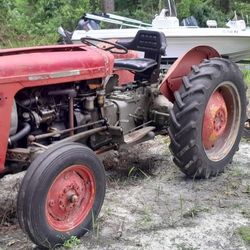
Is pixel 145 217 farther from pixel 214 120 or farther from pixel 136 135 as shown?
pixel 214 120

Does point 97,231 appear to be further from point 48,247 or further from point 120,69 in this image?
point 120,69

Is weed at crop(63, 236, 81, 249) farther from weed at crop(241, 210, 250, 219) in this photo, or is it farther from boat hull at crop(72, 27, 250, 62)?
boat hull at crop(72, 27, 250, 62)

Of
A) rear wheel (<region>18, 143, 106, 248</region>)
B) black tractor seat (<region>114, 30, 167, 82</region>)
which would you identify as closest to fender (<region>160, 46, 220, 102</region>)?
black tractor seat (<region>114, 30, 167, 82</region>)

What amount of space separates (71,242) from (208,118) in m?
1.85

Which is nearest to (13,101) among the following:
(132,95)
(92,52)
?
(92,52)

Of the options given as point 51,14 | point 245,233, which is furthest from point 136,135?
point 51,14

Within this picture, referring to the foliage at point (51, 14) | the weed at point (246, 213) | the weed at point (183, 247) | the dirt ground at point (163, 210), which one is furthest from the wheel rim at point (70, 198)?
the foliage at point (51, 14)

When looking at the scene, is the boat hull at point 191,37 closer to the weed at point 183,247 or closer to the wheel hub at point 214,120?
the wheel hub at point 214,120

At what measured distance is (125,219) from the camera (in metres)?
3.94

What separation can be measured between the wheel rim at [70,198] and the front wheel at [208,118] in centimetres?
114

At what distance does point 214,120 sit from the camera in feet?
16.0

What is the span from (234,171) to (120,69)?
4.74 feet

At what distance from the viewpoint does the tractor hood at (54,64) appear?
3.60 meters

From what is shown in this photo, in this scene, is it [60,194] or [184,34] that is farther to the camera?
[184,34]
